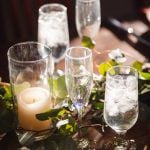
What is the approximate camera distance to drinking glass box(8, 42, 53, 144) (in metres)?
1.07

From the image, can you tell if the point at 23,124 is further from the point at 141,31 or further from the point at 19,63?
the point at 141,31

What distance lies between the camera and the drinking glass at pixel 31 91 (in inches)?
42.0

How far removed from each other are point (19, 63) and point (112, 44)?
57cm

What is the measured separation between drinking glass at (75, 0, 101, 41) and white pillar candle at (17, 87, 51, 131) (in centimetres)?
40

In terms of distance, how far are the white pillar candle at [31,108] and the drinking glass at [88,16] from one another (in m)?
0.40

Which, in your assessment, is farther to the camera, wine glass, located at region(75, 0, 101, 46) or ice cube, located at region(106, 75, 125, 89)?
wine glass, located at region(75, 0, 101, 46)

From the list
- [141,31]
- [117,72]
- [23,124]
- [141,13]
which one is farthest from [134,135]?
[141,13]

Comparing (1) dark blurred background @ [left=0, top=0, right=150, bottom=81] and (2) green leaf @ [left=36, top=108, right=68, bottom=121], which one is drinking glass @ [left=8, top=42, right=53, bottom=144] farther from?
(1) dark blurred background @ [left=0, top=0, right=150, bottom=81]

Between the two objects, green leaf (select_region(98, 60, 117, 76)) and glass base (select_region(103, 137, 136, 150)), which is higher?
green leaf (select_region(98, 60, 117, 76))

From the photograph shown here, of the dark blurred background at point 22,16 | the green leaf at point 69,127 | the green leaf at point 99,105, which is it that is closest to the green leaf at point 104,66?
the green leaf at point 99,105

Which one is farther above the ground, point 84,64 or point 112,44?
point 84,64

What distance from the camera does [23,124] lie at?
1094 mm

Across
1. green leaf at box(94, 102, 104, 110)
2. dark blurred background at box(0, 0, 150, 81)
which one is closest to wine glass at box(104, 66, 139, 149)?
green leaf at box(94, 102, 104, 110)

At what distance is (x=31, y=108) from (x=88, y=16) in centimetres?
46
